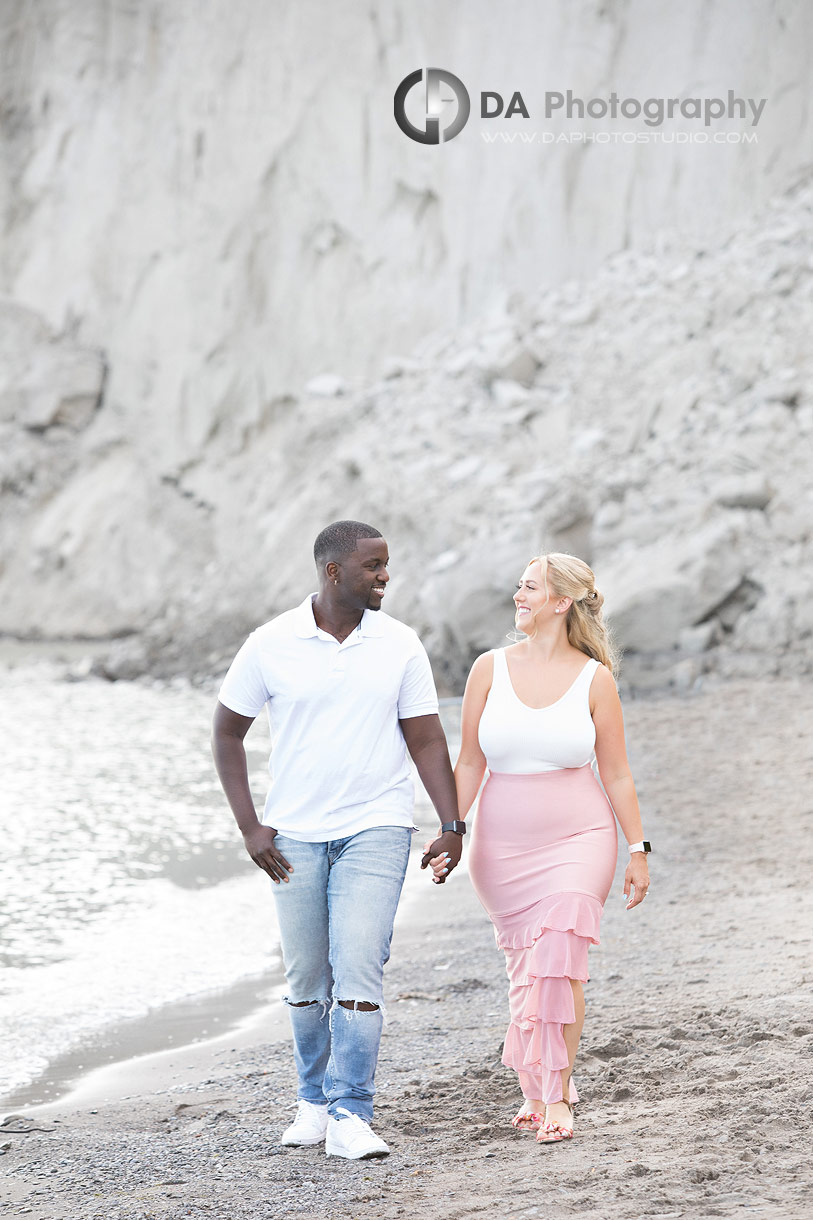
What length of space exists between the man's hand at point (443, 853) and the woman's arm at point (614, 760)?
484mm

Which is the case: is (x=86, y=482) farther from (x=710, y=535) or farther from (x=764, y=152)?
(x=710, y=535)

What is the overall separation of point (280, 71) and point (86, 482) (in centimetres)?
1024

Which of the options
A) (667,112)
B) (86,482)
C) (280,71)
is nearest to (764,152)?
(667,112)

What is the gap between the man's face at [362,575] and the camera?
3.61 metres

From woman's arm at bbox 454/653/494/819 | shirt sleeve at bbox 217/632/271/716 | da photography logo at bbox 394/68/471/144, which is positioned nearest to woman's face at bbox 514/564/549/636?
woman's arm at bbox 454/653/494/819

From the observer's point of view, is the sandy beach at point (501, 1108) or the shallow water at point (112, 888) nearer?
the sandy beach at point (501, 1108)

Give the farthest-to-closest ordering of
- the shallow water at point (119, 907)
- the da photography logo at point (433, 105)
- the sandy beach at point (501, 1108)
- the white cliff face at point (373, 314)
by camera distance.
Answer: the da photography logo at point (433, 105) → the white cliff face at point (373, 314) → the shallow water at point (119, 907) → the sandy beach at point (501, 1108)

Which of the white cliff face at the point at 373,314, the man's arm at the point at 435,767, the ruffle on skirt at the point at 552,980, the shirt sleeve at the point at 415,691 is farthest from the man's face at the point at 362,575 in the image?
the white cliff face at the point at 373,314

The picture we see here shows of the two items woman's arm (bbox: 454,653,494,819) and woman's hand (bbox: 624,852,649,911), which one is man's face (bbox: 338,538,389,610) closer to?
woman's arm (bbox: 454,653,494,819)

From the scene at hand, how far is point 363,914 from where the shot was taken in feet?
11.5

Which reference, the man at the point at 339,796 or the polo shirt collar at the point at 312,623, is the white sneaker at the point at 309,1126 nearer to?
the man at the point at 339,796

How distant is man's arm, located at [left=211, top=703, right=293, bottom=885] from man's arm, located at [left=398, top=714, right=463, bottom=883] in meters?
0.41

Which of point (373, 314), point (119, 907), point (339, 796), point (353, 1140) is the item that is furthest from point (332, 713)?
point (373, 314)

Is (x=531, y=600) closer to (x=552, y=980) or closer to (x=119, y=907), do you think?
(x=552, y=980)
